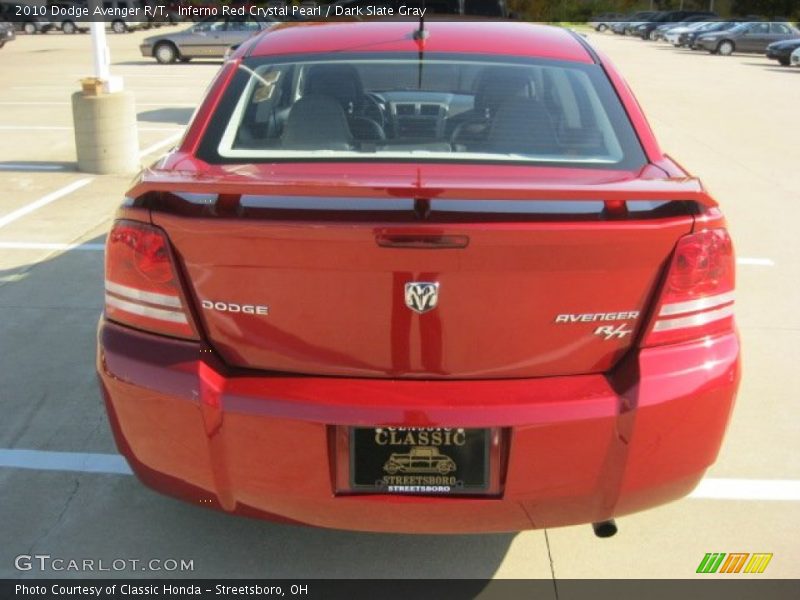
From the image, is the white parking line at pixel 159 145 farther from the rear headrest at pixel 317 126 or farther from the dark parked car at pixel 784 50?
the dark parked car at pixel 784 50

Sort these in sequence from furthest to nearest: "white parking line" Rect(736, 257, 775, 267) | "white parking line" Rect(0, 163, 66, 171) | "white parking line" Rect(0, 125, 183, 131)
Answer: "white parking line" Rect(0, 125, 183, 131) < "white parking line" Rect(0, 163, 66, 171) < "white parking line" Rect(736, 257, 775, 267)

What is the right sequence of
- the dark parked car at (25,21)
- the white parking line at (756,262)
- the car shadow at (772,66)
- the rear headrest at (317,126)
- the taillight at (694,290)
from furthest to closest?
1. the dark parked car at (25,21)
2. the car shadow at (772,66)
3. the white parking line at (756,262)
4. the rear headrest at (317,126)
5. the taillight at (694,290)

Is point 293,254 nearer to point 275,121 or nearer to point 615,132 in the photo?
point 275,121

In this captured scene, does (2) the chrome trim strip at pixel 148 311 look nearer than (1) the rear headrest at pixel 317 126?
Yes

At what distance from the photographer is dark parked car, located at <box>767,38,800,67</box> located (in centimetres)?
2991

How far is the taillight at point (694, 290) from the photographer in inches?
93.5

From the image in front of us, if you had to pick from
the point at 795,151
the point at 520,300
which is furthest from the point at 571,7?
the point at 520,300

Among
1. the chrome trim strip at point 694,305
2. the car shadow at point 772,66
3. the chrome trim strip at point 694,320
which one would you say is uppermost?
the chrome trim strip at point 694,305

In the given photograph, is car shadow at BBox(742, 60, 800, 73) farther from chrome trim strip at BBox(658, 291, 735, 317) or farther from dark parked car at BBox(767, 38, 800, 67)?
chrome trim strip at BBox(658, 291, 735, 317)

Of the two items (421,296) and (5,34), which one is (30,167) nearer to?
(421,296)

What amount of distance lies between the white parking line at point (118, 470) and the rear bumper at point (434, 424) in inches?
39.3

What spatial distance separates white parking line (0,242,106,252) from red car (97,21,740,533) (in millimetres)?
4158

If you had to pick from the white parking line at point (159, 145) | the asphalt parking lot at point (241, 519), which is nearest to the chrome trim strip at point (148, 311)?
the asphalt parking lot at point (241, 519)

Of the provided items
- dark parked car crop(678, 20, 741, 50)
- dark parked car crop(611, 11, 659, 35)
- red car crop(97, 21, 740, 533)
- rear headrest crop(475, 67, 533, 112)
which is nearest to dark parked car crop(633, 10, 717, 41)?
dark parked car crop(611, 11, 659, 35)
